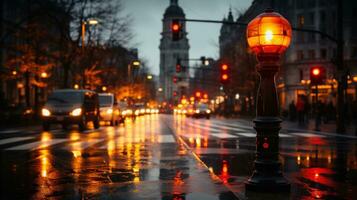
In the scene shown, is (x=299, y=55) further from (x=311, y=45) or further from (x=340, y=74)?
(x=340, y=74)

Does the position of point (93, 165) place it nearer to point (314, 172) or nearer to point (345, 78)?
point (314, 172)

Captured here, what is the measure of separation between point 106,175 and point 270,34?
420cm

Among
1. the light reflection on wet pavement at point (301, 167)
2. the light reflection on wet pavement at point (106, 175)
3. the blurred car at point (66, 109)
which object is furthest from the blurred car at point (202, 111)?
the light reflection on wet pavement at point (106, 175)

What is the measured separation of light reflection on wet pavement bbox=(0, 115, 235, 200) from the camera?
8.91 m

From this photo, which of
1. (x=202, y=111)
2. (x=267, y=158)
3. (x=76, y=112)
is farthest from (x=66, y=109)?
(x=202, y=111)

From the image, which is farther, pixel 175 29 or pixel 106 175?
pixel 175 29

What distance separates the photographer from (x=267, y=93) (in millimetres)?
9586

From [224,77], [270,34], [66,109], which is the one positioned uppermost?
[224,77]

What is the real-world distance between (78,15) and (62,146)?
27.2m

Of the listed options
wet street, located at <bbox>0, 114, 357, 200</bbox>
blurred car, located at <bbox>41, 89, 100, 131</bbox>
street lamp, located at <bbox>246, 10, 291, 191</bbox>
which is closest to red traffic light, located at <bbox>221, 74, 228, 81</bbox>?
blurred car, located at <bbox>41, 89, 100, 131</bbox>

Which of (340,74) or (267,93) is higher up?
(340,74)

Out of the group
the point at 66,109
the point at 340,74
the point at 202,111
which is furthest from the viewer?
the point at 202,111

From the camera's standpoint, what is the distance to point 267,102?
9.57m

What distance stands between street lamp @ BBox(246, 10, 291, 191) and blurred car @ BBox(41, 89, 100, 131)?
66.0ft
